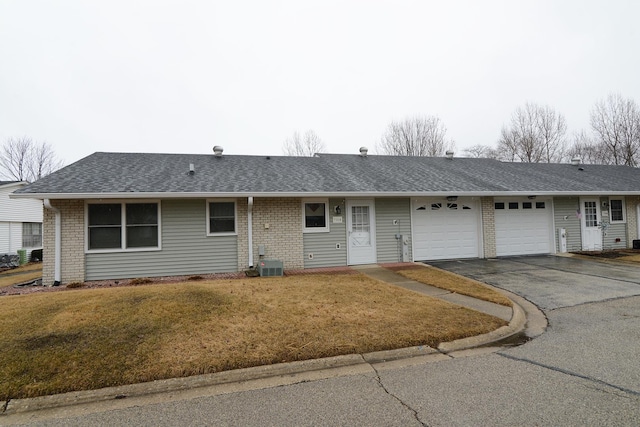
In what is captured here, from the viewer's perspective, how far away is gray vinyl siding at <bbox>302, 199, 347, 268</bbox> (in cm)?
1102

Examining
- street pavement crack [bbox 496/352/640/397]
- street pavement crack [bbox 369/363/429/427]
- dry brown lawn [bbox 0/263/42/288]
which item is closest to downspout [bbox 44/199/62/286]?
dry brown lawn [bbox 0/263/42/288]

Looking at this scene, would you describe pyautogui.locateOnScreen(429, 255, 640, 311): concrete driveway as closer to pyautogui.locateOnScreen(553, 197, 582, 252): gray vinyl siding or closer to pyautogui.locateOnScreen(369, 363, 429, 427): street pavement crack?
pyautogui.locateOnScreen(553, 197, 582, 252): gray vinyl siding

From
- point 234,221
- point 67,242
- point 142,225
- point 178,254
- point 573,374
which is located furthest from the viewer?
point 234,221

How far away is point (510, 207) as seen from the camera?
13141 mm

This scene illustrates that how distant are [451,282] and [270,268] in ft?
16.3

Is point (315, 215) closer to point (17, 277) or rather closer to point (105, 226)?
point (105, 226)

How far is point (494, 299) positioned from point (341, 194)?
5.34 meters

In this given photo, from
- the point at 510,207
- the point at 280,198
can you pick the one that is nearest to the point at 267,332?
the point at 280,198

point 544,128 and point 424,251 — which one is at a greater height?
point 544,128

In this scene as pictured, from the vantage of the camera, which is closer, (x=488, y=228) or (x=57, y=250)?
(x=57, y=250)

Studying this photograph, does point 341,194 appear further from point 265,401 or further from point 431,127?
point 431,127

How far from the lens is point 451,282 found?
850cm

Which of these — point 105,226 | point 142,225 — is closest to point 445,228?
point 142,225

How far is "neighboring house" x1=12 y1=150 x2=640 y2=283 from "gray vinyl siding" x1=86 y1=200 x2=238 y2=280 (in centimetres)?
3
